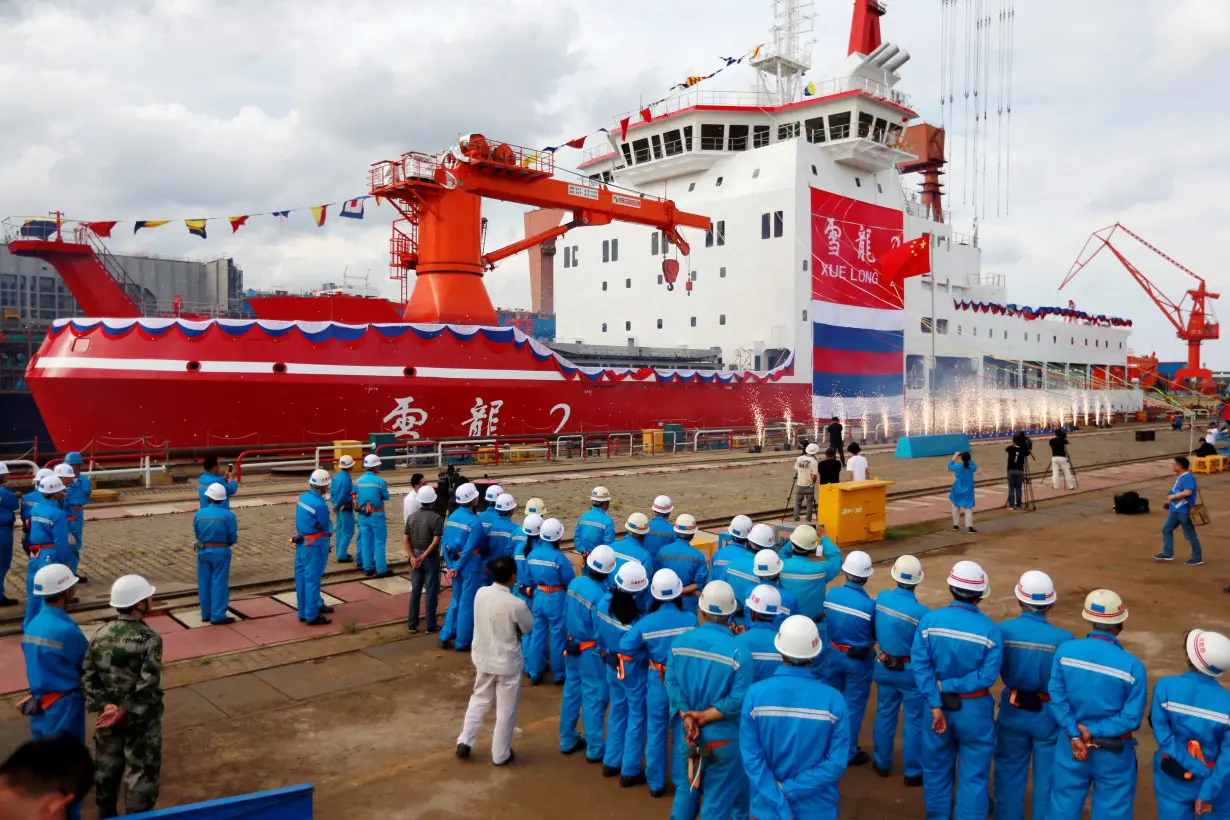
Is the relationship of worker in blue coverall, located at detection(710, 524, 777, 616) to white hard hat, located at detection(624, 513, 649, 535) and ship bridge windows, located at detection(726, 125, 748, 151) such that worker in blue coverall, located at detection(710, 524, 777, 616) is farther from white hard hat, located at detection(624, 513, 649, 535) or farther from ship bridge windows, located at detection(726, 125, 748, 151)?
ship bridge windows, located at detection(726, 125, 748, 151)

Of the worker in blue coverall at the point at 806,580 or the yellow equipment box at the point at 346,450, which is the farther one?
the yellow equipment box at the point at 346,450

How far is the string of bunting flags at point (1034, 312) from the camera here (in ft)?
156

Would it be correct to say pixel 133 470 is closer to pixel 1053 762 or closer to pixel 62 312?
pixel 1053 762

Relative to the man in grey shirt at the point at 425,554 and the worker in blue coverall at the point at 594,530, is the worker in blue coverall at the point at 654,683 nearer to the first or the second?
the worker in blue coverall at the point at 594,530

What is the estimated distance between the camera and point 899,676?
5.63 m

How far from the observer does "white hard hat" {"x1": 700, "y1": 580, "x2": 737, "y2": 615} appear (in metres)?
4.77

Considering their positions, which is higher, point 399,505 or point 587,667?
point 587,667

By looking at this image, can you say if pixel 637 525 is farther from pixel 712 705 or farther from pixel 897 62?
pixel 897 62

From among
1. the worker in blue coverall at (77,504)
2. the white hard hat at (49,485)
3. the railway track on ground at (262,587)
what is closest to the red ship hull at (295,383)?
the worker in blue coverall at (77,504)

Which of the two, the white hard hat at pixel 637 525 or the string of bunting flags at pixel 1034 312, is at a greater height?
the string of bunting flags at pixel 1034 312

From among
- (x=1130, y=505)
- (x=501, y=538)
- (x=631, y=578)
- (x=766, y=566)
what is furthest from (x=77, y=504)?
(x=1130, y=505)

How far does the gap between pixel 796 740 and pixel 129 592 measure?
410cm

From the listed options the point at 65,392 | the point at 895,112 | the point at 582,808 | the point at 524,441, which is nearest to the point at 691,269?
the point at 895,112

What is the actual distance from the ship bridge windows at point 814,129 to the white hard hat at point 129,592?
36.6m
